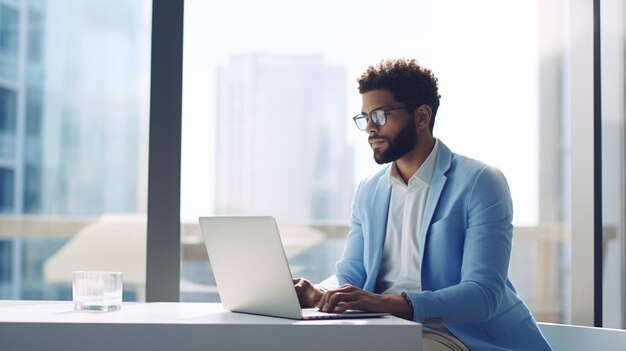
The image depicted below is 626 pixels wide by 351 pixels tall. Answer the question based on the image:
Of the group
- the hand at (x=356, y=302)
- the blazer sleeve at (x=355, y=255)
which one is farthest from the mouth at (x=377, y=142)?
the hand at (x=356, y=302)

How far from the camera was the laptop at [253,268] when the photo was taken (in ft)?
5.76

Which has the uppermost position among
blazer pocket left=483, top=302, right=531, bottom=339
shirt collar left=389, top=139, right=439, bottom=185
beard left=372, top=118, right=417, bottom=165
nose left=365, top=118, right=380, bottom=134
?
nose left=365, top=118, right=380, bottom=134

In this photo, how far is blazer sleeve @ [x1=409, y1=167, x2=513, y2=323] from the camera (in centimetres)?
203

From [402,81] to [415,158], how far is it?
0.25 m

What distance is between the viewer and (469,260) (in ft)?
7.13

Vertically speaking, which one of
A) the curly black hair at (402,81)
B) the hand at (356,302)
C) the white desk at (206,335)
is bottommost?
the white desk at (206,335)

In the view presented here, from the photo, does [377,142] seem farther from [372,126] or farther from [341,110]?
[341,110]

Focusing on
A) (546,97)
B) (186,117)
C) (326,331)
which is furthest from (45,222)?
(546,97)

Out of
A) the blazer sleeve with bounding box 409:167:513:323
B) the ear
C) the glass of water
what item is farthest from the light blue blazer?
the glass of water

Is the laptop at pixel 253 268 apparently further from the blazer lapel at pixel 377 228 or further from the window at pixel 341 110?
the window at pixel 341 110

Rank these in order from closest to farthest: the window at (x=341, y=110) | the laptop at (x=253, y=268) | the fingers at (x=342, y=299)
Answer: the laptop at (x=253, y=268), the fingers at (x=342, y=299), the window at (x=341, y=110)

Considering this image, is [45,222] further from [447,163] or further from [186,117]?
[447,163]

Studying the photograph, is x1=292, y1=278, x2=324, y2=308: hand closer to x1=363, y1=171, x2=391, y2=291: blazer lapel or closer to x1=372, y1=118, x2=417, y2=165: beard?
x1=363, y1=171, x2=391, y2=291: blazer lapel

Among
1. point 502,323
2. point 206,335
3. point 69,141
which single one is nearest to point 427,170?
point 502,323
